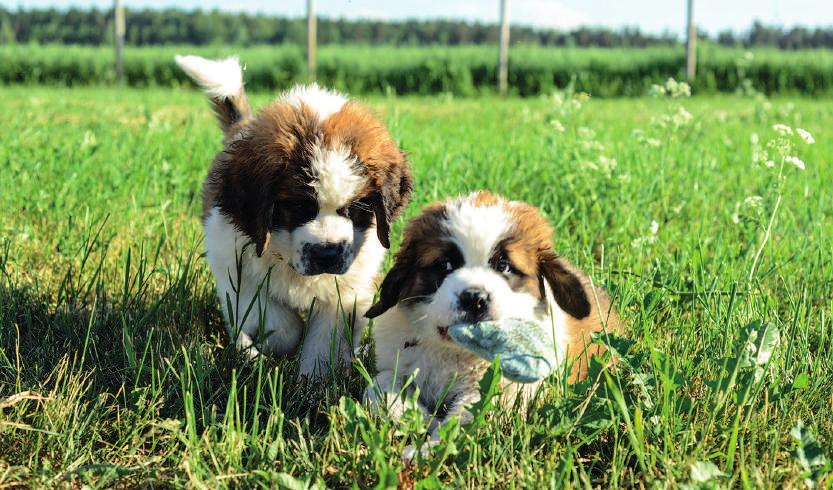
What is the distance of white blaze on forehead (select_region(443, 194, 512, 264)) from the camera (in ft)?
7.96

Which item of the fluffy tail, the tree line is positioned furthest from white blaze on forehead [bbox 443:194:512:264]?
the tree line

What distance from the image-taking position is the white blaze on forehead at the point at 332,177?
9.08 ft

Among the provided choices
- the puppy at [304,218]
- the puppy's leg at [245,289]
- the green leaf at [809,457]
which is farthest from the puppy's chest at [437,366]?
the green leaf at [809,457]

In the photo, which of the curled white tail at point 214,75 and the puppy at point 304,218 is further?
the curled white tail at point 214,75

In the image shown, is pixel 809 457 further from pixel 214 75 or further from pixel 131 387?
pixel 214 75

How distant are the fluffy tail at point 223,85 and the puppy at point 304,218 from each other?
0.52m

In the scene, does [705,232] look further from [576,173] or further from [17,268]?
[17,268]

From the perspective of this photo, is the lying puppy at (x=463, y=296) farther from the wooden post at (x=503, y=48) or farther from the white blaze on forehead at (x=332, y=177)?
the wooden post at (x=503, y=48)

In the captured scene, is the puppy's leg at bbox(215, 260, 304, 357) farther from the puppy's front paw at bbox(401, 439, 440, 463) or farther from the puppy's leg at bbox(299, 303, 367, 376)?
the puppy's front paw at bbox(401, 439, 440, 463)

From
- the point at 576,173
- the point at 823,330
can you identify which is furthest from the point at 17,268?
the point at 823,330

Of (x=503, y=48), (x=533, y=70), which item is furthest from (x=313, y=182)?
(x=533, y=70)

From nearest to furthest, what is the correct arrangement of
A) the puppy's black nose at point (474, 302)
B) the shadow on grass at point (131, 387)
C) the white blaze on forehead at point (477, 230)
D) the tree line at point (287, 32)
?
the shadow on grass at point (131, 387) < the puppy's black nose at point (474, 302) < the white blaze on forehead at point (477, 230) < the tree line at point (287, 32)

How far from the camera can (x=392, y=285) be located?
8.59ft

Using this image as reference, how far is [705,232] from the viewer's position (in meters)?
4.21
